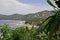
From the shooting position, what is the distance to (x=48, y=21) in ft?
36.3

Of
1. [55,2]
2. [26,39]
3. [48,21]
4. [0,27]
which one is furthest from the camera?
[0,27]

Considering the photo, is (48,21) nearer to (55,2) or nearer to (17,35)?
(55,2)

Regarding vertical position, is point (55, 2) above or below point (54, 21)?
above

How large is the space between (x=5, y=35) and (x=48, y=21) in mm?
22608

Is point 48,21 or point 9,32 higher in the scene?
point 48,21

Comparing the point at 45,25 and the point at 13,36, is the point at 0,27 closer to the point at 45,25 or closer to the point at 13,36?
the point at 13,36

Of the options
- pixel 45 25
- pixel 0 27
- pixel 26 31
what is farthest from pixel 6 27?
pixel 45 25

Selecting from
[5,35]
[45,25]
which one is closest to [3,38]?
[5,35]

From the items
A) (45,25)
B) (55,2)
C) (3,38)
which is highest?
(55,2)

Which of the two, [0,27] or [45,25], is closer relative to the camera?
[45,25]

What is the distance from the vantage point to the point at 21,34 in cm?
3366

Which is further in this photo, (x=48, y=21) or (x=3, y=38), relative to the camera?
(x=3, y=38)

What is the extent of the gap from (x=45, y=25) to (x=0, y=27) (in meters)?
23.2

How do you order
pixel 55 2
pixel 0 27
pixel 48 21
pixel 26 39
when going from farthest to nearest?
pixel 0 27
pixel 26 39
pixel 48 21
pixel 55 2
